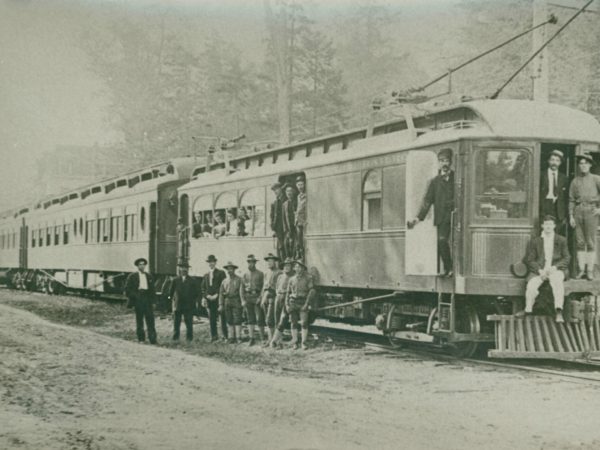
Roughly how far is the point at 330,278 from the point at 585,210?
443cm

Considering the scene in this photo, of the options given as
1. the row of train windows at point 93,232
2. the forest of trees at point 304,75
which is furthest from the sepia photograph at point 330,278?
the row of train windows at point 93,232

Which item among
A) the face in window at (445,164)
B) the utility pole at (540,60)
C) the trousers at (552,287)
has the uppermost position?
the utility pole at (540,60)

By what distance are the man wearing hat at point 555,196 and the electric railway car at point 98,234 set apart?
1173 centimetres

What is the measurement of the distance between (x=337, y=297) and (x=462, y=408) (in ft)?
19.9

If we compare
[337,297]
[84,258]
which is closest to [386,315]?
[337,297]

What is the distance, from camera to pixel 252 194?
666 inches

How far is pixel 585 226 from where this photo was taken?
11.4 m

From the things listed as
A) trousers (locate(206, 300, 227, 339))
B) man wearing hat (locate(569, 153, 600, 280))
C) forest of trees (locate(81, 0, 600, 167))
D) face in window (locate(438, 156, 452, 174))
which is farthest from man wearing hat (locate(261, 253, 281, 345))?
man wearing hat (locate(569, 153, 600, 280))

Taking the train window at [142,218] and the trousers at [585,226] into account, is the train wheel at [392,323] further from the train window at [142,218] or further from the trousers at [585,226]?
the train window at [142,218]

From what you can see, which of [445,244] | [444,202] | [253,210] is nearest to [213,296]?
[253,210]

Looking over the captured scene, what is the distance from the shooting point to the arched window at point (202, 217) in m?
18.9

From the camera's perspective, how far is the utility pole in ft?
48.1

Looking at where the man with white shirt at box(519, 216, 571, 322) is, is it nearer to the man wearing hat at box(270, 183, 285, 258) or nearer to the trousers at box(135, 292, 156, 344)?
the man wearing hat at box(270, 183, 285, 258)

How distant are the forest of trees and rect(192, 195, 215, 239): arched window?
1625mm
